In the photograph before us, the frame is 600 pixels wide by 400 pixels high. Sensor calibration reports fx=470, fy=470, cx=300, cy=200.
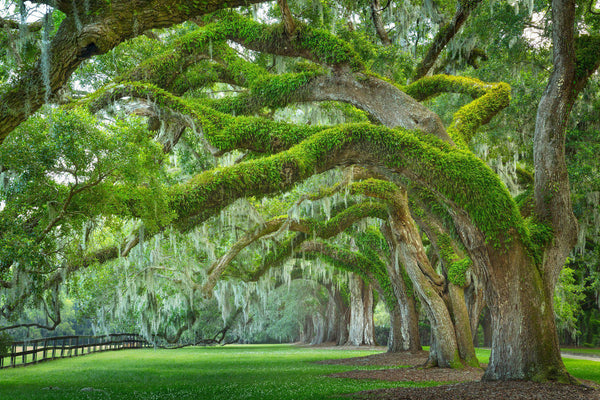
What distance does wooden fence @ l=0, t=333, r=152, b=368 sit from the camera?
16.7 m

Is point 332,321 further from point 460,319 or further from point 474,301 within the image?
point 460,319

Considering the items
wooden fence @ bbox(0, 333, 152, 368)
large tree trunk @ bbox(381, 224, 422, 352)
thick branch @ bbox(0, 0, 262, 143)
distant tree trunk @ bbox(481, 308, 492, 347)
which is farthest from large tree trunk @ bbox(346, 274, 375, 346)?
thick branch @ bbox(0, 0, 262, 143)

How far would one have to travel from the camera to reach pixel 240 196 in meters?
8.23

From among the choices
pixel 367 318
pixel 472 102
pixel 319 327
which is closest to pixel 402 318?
pixel 472 102

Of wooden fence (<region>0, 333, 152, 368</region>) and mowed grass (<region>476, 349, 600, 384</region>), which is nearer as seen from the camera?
mowed grass (<region>476, 349, 600, 384</region>)

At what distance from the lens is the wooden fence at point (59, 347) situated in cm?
1670

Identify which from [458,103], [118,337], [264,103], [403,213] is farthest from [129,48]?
[118,337]

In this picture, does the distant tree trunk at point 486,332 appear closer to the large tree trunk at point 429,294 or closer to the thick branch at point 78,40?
the large tree trunk at point 429,294

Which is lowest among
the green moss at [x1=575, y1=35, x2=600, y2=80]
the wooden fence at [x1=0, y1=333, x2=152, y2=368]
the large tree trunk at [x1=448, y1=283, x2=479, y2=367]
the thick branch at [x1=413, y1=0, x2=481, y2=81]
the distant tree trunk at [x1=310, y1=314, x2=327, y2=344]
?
the distant tree trunk at [x1=310, y1=314, x2=327, y2=344]

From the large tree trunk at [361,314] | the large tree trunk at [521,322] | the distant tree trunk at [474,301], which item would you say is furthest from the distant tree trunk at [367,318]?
the large tree trunk at [521,322]

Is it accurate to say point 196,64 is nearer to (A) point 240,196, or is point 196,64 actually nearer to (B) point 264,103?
(B) point 264,103

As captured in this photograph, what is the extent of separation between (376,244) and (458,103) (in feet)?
19.6

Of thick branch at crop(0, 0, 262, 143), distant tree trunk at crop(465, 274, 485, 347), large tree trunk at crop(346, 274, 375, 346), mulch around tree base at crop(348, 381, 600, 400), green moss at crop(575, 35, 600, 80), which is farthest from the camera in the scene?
large tree trunk at crop(346, 274, 375, 346)

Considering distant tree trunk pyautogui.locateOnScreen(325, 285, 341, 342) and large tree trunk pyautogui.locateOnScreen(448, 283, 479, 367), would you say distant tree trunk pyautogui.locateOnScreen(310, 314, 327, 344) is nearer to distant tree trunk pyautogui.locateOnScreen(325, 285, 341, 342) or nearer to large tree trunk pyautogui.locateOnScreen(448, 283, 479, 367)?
distant tree trunk pyautogui.locateOnScreen(325, 285, 341, 342)
